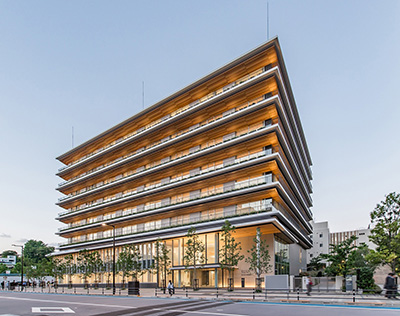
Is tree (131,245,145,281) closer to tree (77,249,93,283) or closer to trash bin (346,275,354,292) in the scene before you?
tree (77,249,93,283)

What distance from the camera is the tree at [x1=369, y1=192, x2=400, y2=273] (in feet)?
109

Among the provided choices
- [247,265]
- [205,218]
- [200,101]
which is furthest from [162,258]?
[200,101]

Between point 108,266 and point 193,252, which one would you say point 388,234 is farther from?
point 108,266

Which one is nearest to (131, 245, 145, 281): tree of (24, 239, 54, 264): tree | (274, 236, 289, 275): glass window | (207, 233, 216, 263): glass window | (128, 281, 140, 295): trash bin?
(207, 233, 216, 263): glass window

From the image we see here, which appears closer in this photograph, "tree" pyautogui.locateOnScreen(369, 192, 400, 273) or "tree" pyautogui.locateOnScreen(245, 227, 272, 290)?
"tree" pyautogui.locateOnScreen(369, 192, 400, 273)

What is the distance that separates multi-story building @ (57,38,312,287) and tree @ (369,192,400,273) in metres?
11.5

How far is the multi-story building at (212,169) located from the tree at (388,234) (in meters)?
11.5

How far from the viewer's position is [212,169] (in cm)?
5206

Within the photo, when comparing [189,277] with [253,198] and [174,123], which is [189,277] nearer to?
[253,198]

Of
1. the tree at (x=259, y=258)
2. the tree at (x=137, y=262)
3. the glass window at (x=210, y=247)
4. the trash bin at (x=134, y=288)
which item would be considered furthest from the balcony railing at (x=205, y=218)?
the trash bin at (x=134, y=288)

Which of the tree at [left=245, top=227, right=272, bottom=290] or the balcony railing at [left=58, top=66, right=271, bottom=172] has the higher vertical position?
the balcony railing at [left=58, top=66, right=271, bottom=172]

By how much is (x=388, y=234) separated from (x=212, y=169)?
83.5ft

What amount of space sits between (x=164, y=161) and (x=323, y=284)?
3388cm

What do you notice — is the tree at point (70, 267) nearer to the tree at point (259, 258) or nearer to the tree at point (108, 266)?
the tree at point (108, 266)
